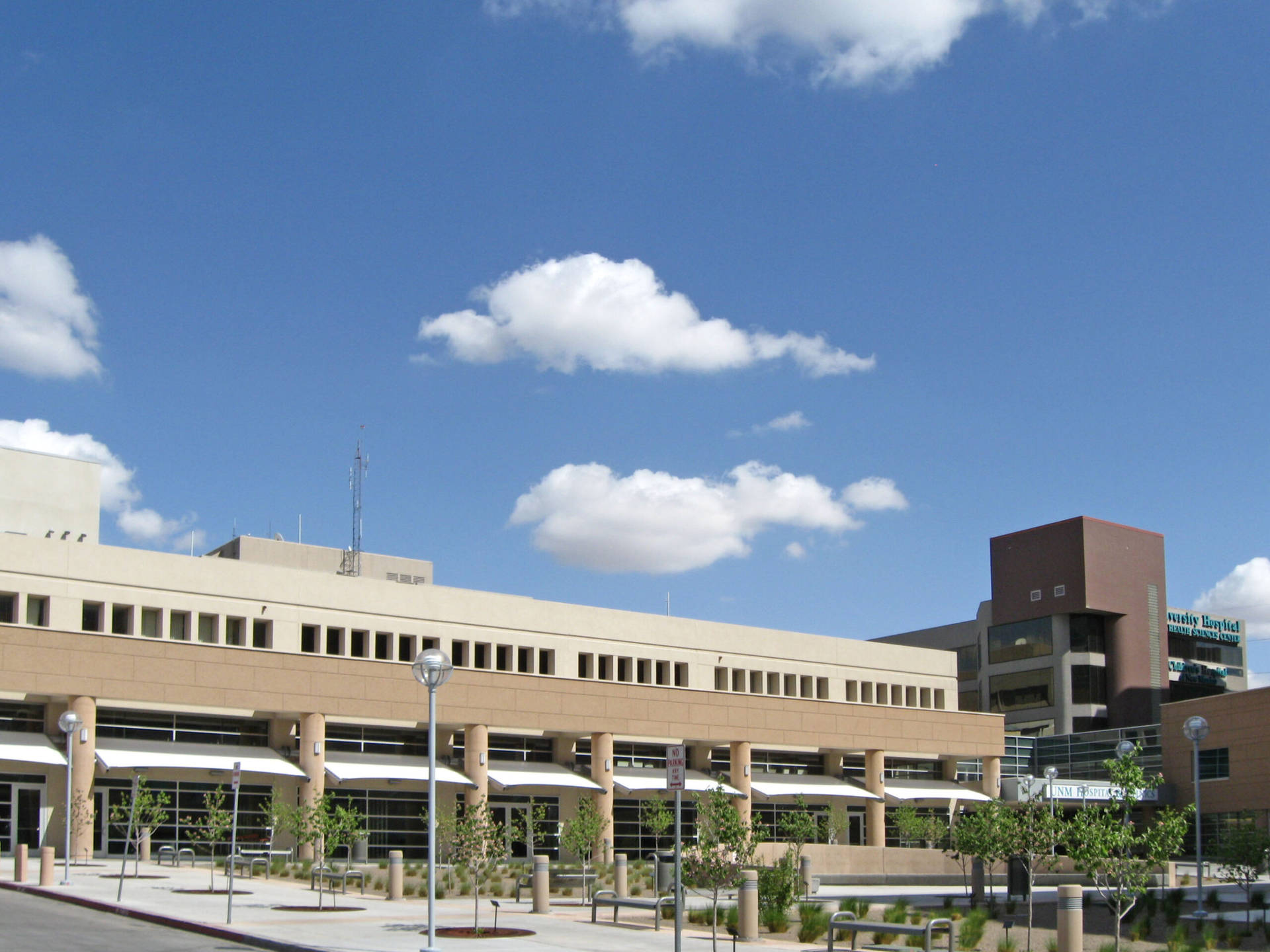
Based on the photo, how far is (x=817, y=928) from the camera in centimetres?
2478

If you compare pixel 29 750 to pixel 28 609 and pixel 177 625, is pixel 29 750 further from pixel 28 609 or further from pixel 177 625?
pixel 177 625

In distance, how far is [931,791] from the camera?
67.0 metres

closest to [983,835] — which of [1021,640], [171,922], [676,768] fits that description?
[676,768]

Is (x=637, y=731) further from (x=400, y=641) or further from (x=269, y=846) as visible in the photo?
(x=269, y=846)

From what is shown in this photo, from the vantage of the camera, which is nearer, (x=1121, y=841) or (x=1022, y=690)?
(x=1121, y=841)

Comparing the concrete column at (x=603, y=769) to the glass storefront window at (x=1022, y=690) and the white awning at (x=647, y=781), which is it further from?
the glass storefront window at (x=1022, y=690)

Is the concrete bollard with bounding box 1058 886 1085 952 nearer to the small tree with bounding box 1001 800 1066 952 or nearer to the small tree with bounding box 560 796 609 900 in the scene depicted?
the small tree with bounding box 1001 800 1066 952

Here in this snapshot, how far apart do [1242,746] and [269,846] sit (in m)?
47.6

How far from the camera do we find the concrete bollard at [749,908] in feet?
76.8

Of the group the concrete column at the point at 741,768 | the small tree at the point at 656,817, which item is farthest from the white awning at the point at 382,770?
the concrete column at the point at 741,768

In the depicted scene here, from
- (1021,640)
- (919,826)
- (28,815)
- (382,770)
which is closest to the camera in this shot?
(28,815)

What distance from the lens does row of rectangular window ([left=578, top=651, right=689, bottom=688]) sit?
5972cm

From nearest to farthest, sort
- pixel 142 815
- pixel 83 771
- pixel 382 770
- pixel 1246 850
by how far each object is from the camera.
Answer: pixel 1246 850 < pixel 142 815 < pixel 83 771 < pixel 382 770

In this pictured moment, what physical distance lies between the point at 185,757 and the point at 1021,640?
60.8m
